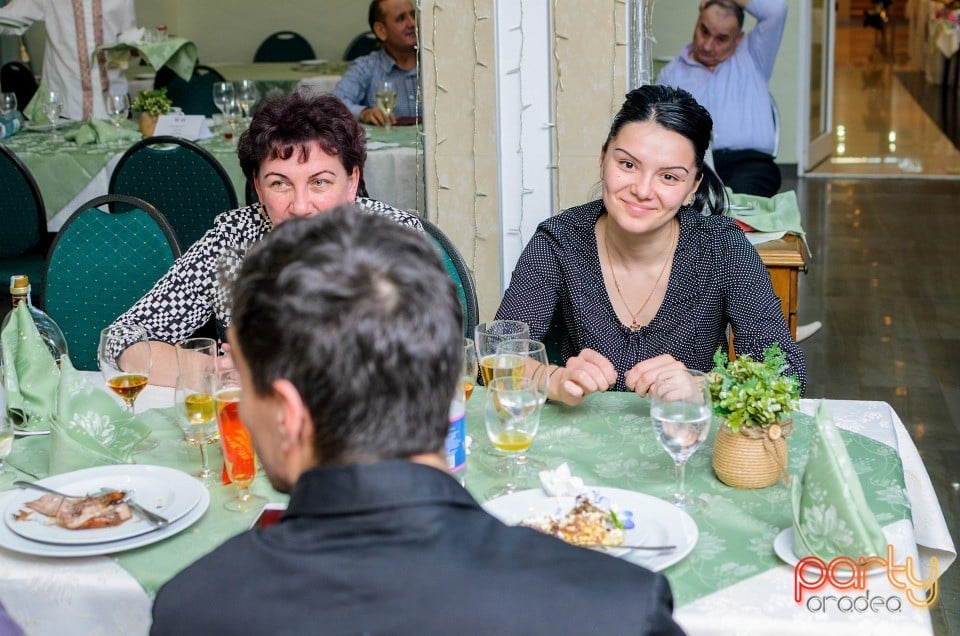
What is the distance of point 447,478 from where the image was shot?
2.89ft

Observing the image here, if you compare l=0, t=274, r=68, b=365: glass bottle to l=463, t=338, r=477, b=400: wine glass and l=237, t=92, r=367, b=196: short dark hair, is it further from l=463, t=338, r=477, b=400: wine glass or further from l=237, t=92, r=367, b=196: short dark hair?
l=463, t=338, r=477, b=400: wine glass

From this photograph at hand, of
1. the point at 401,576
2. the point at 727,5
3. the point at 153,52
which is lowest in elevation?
the point at 401,576

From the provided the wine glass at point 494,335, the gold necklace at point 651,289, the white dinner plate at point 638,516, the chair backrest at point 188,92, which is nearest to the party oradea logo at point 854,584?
the white dinner plate at point 638,516

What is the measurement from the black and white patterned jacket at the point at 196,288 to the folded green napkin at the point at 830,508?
123 cm

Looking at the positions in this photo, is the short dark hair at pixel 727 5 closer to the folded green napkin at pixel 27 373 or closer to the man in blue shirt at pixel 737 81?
the man in blue shirt at pixel 737 81

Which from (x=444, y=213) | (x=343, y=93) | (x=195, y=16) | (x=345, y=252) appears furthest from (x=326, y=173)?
(x=195, y=16)

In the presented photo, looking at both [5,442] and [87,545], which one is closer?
[87,545]

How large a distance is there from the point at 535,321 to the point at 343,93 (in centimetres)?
349

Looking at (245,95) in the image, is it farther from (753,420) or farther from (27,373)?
(753,420)

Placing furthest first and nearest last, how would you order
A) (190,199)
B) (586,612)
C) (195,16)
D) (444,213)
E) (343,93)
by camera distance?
(195,16), (343,93), (190,199), (444,213), (586,612)

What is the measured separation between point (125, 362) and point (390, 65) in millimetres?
3698

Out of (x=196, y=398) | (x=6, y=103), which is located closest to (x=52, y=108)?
(x=6, y=103)

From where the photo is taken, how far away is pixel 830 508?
1.30m

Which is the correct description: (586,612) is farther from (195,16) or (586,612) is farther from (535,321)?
(195,16)
